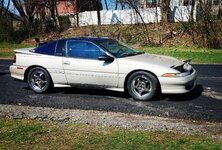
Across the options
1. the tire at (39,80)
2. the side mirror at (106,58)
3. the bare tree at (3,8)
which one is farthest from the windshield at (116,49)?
the bare tree at (3,8)

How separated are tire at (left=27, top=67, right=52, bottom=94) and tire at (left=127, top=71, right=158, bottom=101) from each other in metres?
2.24

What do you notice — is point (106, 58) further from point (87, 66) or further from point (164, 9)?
point (164, 9)

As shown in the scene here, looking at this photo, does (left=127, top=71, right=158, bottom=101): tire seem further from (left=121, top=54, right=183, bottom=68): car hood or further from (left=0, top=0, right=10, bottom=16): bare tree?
(left=0, top=0, right=10, bottom=16): bare tree

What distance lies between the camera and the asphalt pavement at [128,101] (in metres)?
6.13

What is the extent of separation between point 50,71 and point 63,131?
10.5 feet

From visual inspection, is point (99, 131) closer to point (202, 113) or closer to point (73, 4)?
point (202, 113)

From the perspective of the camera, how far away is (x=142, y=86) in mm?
6992

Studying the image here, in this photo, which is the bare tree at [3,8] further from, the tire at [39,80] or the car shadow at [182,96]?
the car shadow at [182,96]

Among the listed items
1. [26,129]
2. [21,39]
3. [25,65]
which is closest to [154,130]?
[26,129]

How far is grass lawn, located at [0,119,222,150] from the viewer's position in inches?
168

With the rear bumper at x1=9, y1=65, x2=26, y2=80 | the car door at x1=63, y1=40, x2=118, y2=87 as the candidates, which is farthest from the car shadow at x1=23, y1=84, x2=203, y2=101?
the rear bumper at x1=9, y1=65, x2=26, y2=80

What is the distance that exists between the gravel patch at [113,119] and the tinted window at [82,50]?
1.62 m

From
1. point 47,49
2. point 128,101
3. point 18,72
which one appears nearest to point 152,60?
point 128,101

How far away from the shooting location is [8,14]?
1259 inches
